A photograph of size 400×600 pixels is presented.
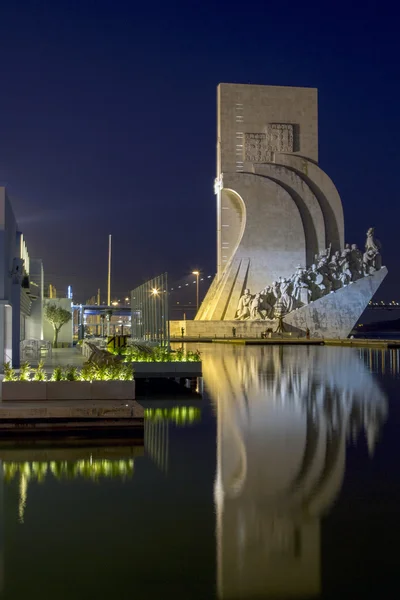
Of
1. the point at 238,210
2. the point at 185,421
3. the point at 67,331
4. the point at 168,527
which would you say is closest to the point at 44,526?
the point at 168,527

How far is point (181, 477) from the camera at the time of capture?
518 centimetres

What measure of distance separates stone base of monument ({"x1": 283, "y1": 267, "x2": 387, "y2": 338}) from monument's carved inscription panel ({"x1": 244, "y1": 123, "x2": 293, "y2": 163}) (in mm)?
8201

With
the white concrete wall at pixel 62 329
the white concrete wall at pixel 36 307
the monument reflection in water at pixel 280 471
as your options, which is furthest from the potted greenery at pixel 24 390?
the white concrete wall at pixel 62 329

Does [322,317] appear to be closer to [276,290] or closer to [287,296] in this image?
[287,296]

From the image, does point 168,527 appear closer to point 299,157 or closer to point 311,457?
point 311,457

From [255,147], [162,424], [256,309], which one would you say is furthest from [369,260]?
[162,424]

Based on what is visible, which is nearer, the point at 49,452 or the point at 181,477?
the point at 181,477

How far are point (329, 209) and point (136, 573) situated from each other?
36.3 metres

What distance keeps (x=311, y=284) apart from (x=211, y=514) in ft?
105

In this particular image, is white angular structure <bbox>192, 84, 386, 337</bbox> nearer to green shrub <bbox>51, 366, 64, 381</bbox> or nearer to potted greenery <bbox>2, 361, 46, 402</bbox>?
green shrub <bbox>51, 366, 64, 381</bbox>

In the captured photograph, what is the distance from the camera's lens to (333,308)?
3519cm

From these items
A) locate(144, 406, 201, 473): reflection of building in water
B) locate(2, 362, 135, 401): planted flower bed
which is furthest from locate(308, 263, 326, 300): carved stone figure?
locate(2, 362, 135, 401): planted flower bed

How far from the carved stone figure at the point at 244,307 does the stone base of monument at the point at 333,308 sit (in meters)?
1.96

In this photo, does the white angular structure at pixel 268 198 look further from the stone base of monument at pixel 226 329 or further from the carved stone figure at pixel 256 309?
the stone base of monument at pixel 226 329
